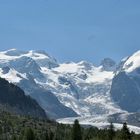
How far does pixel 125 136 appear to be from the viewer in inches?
7077

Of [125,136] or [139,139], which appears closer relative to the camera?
[125,136]

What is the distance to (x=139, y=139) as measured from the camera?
200 meters

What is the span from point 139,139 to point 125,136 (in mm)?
21316
